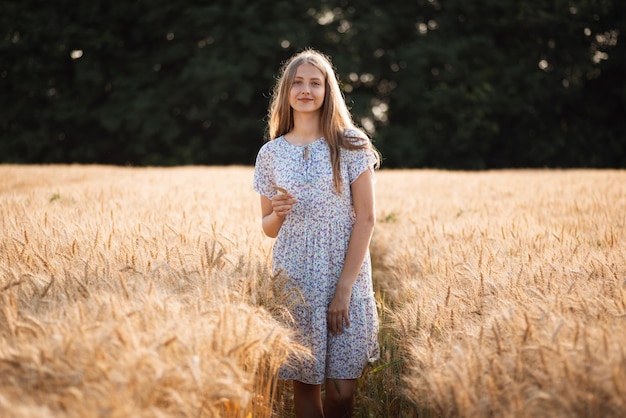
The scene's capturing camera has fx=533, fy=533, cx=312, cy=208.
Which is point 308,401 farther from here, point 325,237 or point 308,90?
point 308,90

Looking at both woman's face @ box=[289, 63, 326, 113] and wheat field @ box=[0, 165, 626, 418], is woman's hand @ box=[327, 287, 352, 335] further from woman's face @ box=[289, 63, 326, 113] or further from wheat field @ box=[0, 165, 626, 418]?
woman's face @ box=[289, 63, 326, 113]

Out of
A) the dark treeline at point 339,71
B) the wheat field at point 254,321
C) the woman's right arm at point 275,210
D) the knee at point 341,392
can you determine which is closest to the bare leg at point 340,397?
the knee at point 341,392

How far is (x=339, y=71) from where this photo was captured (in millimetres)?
22625

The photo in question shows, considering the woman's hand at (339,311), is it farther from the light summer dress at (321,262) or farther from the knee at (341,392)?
the knee at (341,392)

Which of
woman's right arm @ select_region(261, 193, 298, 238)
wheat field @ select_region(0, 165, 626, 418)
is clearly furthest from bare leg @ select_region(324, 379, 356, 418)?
woman's right arm @ select_region(261, 193, 298, 238)

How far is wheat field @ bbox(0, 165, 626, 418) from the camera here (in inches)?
72.7

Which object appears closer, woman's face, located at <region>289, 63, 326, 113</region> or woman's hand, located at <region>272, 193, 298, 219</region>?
woman's hand, located at <region>272, 193, 298, 219</region>

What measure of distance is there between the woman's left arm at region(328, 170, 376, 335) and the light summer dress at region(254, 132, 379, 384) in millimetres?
48

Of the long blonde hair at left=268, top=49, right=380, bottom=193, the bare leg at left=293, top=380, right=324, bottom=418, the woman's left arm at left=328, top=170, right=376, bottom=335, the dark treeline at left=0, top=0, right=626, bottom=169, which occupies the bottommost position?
the bare leg at left=293, top=380, right=324, bottom=418

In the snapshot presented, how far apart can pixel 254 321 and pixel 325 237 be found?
2.49 feet

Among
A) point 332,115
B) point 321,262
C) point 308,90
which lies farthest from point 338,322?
point 308,90

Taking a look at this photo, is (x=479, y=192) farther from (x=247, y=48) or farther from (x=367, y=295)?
(x=247, y=48)

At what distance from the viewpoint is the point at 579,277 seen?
9.84 ft

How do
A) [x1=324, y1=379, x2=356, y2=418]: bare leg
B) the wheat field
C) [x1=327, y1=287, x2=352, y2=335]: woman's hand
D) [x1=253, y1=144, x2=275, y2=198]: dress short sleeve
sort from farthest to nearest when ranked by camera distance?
[x1=253, y1=144, x2=275, y2=198]: dress short sleeve < [x1=324, y1=379, x2=356, y2=418]: bare leg < [x1=327, y1=287, x2=352, y2=335]: woman's hand < the wheat field
